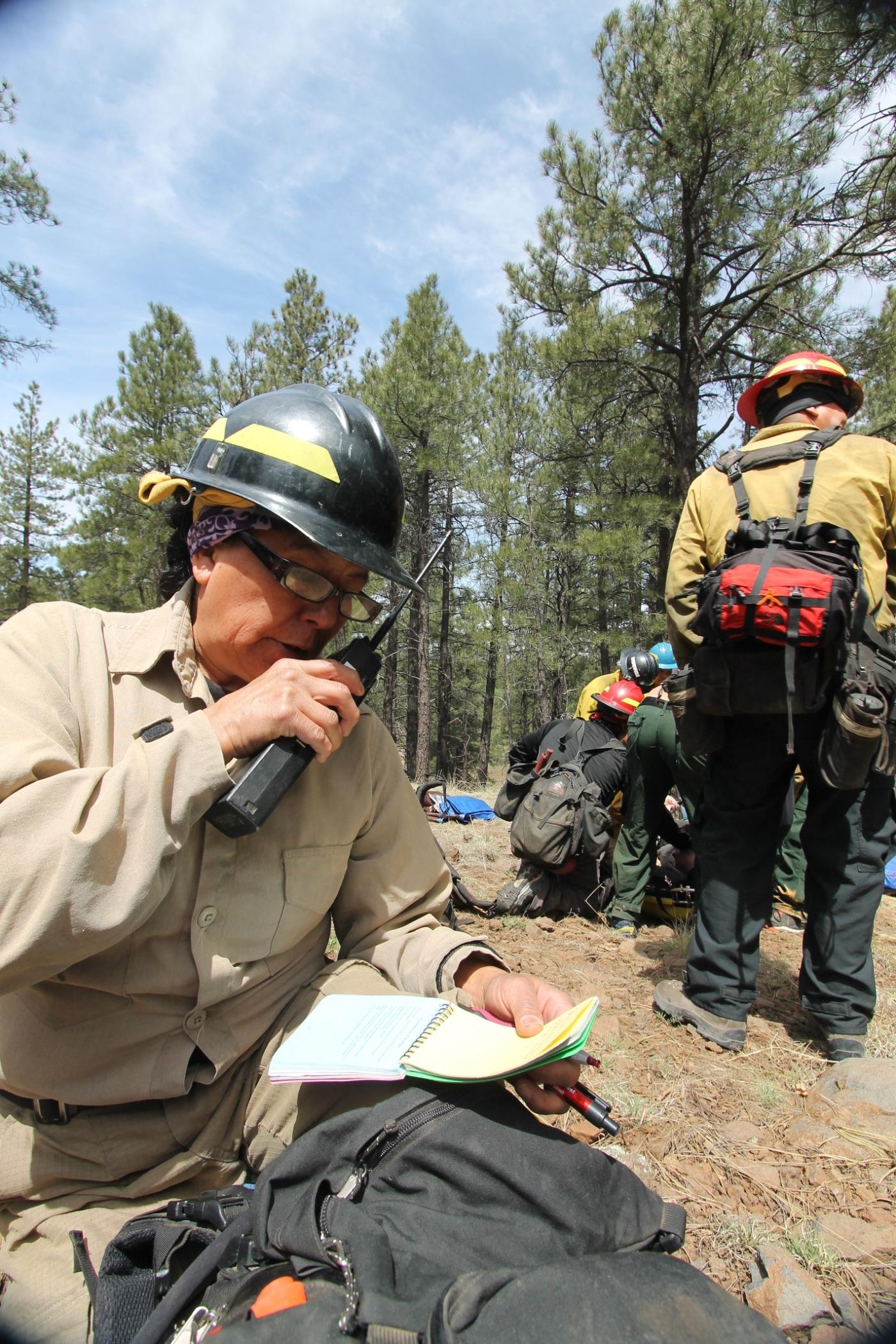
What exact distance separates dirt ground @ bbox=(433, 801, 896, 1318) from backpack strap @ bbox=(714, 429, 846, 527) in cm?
191

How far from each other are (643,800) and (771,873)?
1980 mm

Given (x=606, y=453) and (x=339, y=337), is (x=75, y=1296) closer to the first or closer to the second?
(x=606, y=453)

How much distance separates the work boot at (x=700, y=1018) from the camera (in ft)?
8.93

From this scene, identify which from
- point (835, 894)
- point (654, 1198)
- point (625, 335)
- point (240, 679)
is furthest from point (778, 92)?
point (654, 1198)

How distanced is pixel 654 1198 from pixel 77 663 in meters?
1.38

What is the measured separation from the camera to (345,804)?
1.67 m

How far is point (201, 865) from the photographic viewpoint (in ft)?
4.73

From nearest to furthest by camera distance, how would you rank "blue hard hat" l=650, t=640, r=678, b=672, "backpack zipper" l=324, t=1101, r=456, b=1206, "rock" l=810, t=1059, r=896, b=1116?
"backpack zipper" l=324, t=1101, r=456, b=1206 → "rock" l=810, t=1059, r=896, b=1116 → "blue hard hat" l=650, t=640, r=678, b=672

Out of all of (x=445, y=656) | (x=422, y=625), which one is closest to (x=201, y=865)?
(x=422, y=625)

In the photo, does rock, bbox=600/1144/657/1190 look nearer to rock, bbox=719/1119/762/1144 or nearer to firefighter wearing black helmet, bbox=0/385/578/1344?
rock, bbox=719/1119/762/1144

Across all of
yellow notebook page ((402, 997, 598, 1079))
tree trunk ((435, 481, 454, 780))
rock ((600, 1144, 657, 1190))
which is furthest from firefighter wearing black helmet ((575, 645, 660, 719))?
tree trunk ((435, 481, 454, 780))

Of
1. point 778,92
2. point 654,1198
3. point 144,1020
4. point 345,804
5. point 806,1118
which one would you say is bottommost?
point 806,1118

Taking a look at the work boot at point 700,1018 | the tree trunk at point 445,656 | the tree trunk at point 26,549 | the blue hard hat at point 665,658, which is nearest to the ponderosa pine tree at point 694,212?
the blue hard hat at point 665,658

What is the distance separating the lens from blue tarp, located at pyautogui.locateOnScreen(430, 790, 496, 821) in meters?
9.09
